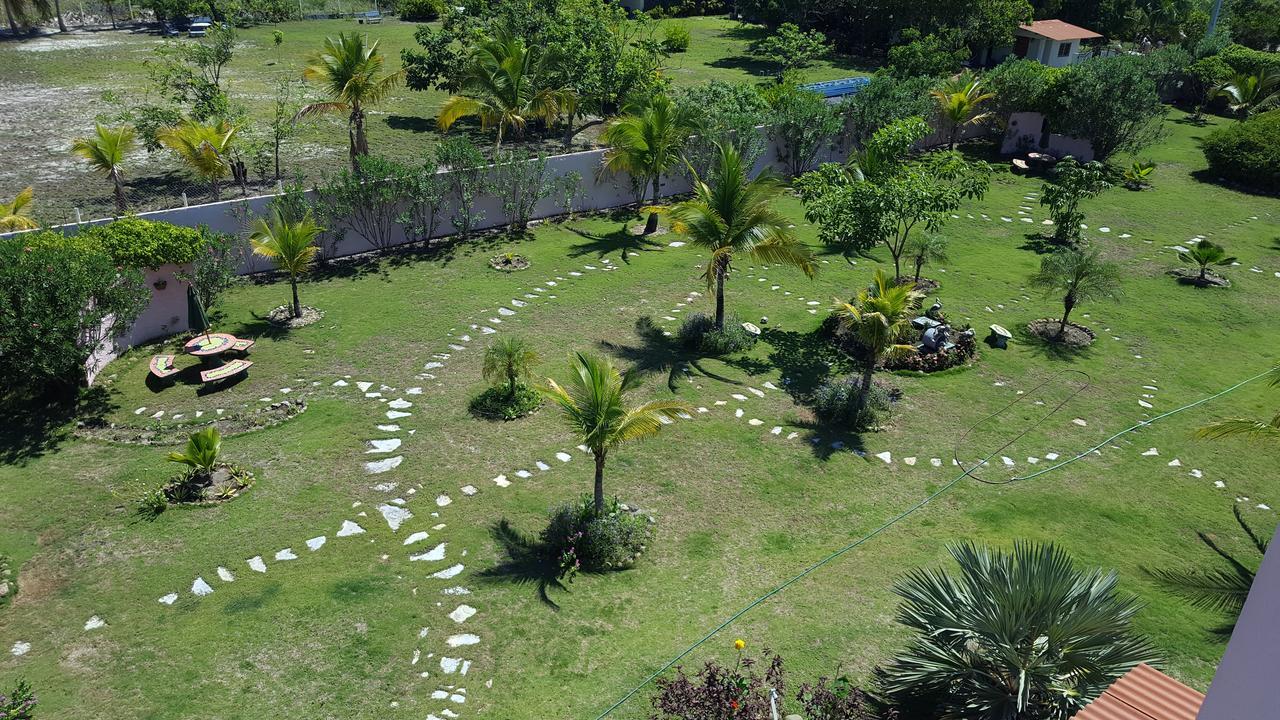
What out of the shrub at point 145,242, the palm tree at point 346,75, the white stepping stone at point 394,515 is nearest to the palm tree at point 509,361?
the white stepping stone at point 394,515

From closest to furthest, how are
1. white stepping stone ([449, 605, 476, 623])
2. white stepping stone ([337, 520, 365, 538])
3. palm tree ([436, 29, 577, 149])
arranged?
white stepping stone ([449, 605, 476, 623]), white stepping stone ([337, 520, 365, 538]), palm tree ([436, 29, 577, 149])

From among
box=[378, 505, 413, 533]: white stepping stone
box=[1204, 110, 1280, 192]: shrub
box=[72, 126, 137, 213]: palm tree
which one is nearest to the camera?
box=[378, 505, 413, 533]: white stepping stone

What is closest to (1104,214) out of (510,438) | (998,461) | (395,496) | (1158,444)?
(1158,444)

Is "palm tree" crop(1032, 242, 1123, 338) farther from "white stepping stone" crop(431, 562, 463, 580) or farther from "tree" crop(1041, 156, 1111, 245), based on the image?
"white stepping stone" crop(431, 562, 463, 580)

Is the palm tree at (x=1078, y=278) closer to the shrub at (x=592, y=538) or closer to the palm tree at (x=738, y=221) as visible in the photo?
the palm tree at (x=738, y=221)

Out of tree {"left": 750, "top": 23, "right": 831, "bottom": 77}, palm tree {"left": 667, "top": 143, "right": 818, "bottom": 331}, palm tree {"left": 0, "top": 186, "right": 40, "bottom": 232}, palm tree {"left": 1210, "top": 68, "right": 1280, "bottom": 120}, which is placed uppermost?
tree {"left": 750, "top": 23, "right": 831, "bottom": 77}

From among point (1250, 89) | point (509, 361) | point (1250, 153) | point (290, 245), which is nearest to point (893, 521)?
point (509, 361)

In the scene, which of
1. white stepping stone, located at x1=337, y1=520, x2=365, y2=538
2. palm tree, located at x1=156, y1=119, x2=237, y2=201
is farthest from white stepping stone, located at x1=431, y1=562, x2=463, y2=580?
palm tree, located at x1=156, y1=119, x2=237, y2=201
